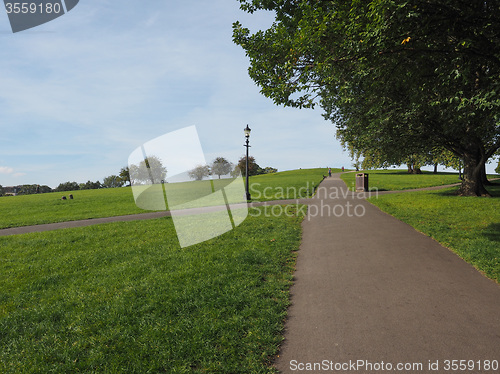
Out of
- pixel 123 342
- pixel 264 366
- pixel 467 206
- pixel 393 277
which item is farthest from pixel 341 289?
pixel 467 206

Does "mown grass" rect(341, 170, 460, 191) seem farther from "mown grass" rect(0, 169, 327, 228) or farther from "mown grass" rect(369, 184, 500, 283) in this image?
"mown grass" rect(369, 184, 500, 283)

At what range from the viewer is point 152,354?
3045 millimetres

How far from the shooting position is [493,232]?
7.61 meters

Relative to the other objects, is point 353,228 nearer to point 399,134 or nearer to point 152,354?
point 152,354

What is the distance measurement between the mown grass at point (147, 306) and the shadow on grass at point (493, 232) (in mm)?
5531

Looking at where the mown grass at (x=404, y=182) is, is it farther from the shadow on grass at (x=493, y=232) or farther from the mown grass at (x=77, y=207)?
the shadow on grass at (x=493, y=232)

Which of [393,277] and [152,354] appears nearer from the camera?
[152,354]

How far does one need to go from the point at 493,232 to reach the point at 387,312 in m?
6.60

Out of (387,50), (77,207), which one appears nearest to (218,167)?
(77,207)

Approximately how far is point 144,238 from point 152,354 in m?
6.36

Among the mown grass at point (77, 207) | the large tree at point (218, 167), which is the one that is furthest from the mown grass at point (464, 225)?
the mown grass at point (77, 207)

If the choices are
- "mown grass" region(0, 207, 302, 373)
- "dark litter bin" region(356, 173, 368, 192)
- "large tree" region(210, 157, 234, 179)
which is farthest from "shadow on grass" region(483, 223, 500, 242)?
"dark litter bin" region(356, 173, 368, 192)

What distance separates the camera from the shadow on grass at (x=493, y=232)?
7.02 metres

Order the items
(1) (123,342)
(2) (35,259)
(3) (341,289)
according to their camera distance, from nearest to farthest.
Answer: (1) (123,342)
(3) (341,289)
(2) (35,259)
